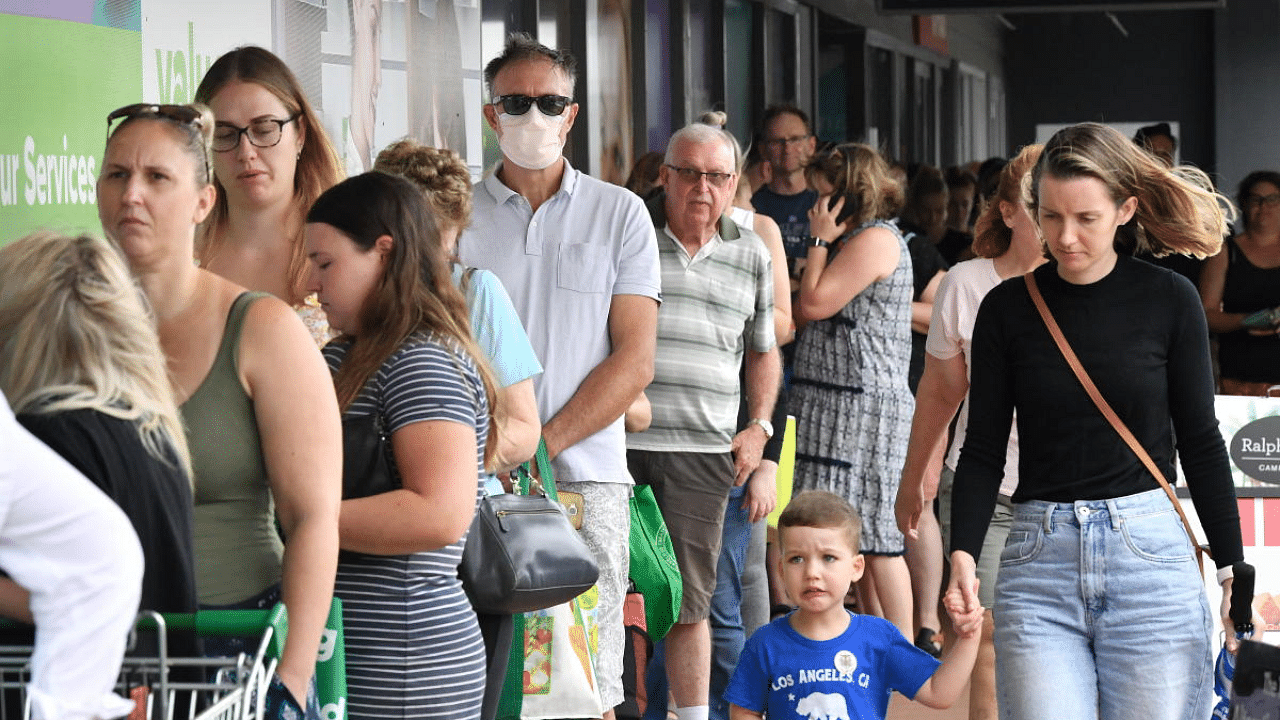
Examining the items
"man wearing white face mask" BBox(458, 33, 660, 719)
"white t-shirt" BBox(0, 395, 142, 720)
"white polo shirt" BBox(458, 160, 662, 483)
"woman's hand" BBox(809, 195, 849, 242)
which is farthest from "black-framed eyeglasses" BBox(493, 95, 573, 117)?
"white t-shirt" BBox(0, 395, 142, 720)

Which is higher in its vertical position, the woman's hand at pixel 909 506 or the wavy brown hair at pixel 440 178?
the wavy brown hair at pixel 440 178

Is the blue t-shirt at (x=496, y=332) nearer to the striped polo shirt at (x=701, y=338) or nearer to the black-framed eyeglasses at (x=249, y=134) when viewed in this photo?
Result: the black-framed eyeglasses at (x=249, y=134)

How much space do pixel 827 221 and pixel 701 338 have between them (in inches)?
54.1

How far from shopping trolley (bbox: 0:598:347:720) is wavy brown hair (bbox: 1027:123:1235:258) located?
1809mm

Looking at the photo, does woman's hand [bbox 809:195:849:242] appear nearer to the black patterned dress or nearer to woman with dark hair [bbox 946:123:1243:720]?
the black patterned dress

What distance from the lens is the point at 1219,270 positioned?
863 centimetres

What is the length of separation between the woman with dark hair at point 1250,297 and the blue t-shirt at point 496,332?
5.65 meters

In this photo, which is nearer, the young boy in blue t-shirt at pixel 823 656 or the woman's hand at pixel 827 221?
the young boy in blue t-shirt at pixel 823 656

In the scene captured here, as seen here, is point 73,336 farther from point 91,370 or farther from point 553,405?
point 553,405

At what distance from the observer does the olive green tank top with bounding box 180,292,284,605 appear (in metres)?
2.51

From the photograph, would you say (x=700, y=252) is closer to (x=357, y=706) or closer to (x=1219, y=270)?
(x=357, y=706)

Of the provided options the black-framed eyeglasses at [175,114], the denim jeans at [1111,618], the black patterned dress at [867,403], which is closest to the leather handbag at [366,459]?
the black-framed eyeglasses at [175,114]

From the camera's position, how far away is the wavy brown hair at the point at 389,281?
2879 millimetres

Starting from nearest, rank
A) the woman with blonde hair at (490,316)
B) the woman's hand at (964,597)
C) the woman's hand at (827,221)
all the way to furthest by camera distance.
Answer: the woman's hand at (964,597) → the woman with blonde hair at (490,316) → the woman's hand at (827,221)
